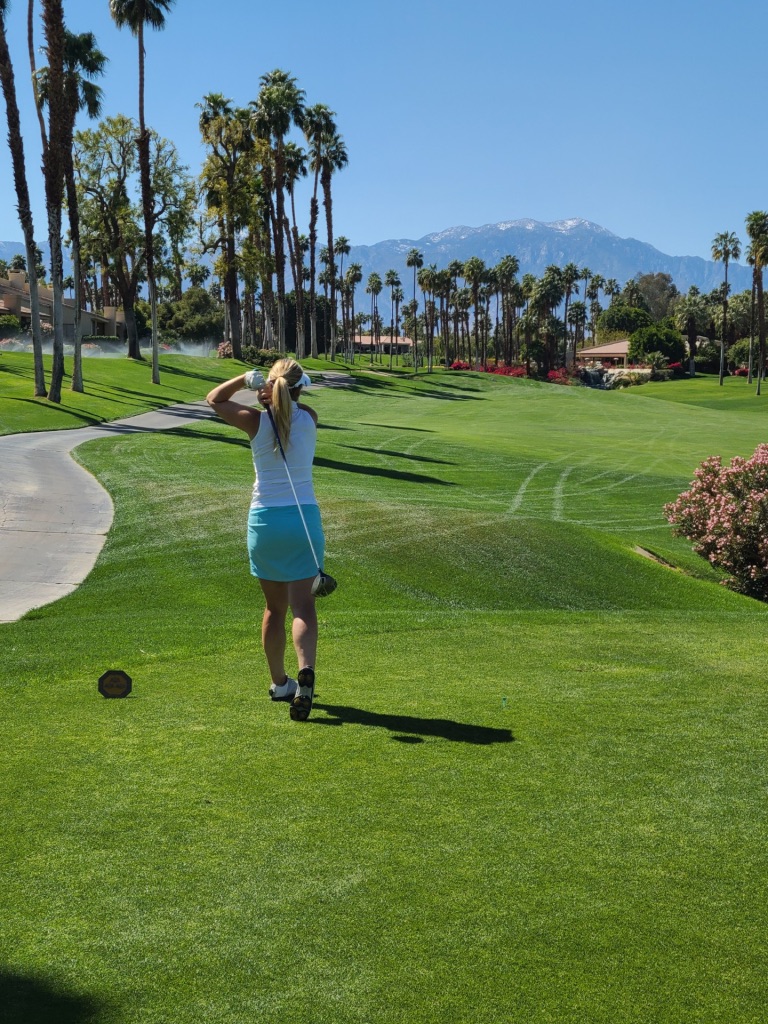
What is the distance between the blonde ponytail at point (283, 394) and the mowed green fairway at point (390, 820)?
6.29ft

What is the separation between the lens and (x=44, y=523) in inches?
720

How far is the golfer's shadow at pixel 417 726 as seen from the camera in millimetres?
6309

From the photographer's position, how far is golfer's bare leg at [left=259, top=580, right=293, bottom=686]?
7.26 m

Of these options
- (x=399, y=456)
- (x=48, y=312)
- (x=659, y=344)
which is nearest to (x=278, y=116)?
(x=48, y=312)

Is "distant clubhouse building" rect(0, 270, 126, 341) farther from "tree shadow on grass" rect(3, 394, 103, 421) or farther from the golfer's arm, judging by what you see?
the golfer's arm

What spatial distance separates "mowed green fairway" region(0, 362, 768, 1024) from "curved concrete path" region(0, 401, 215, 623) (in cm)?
126

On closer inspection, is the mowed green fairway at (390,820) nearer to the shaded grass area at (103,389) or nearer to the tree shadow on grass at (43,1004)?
the tree shadow on grass at (43,1004)

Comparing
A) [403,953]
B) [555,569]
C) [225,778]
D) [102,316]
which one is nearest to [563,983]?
[403,953]

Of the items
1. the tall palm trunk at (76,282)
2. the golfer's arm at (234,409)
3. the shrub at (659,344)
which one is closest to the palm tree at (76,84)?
the tall palm trunk at (76,282)

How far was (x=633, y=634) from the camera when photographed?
1073cm

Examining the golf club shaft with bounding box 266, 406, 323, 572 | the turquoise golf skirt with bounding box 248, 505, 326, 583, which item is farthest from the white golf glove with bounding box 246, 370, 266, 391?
the turquoise golf skirt with bounding box 248, 505, 326, 583

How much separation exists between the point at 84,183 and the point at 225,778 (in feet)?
257

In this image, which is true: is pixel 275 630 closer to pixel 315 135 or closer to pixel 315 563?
pixel 315 563

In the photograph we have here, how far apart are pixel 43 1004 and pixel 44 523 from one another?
15732mm
